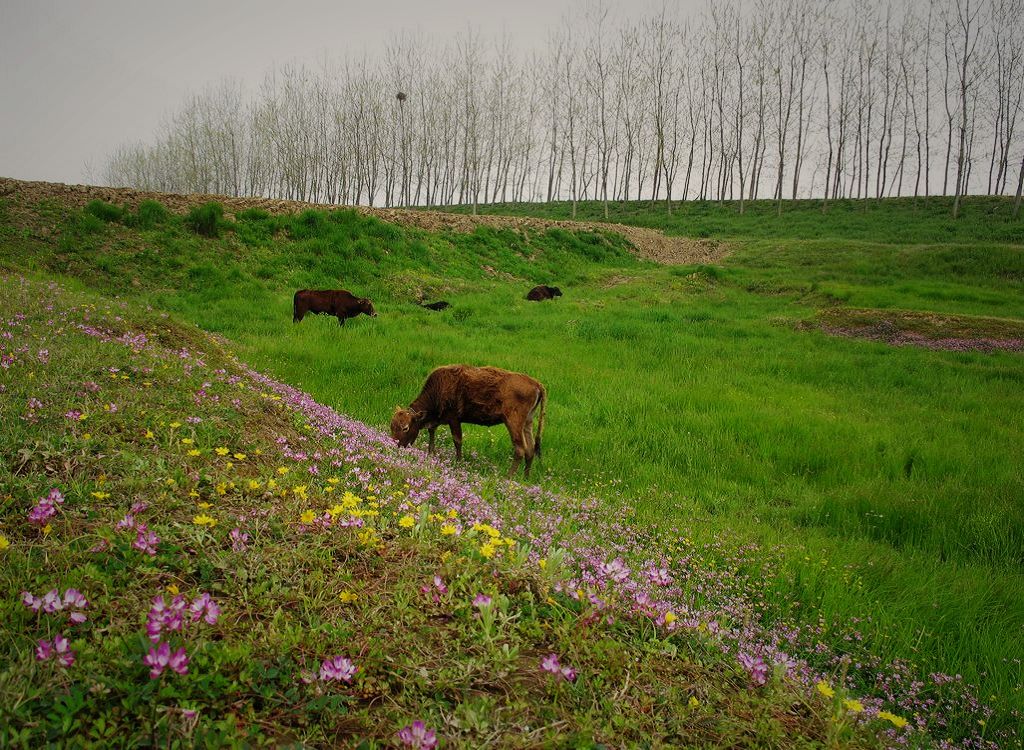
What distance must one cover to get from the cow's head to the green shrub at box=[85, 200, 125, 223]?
54.3ft

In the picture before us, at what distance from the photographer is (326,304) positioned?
44.2 ft

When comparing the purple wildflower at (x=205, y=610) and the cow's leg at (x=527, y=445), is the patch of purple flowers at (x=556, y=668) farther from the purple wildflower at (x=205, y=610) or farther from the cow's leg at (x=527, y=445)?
the cow's leg at (x=527, y=445)

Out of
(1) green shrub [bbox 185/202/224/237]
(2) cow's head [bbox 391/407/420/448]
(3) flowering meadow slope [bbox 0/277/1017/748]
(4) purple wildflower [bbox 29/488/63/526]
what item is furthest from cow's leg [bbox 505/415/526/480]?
(1) green shrub [bbox 185/202/224/237]

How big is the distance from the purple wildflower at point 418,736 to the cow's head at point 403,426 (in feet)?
15.5

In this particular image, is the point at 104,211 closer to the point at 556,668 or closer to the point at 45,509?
the point at 45,509

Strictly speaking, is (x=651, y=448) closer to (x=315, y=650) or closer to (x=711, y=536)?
(x=711, y=536)

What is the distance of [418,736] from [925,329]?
647 inches

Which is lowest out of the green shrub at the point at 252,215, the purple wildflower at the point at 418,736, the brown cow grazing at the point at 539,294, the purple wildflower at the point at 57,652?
the purple wildflower at the point at 418,736

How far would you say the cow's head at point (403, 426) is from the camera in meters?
6.15

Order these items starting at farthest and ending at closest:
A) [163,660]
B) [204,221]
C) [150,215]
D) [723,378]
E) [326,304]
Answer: [204,221]
[150,215]
[326,304]
[723,378]
[163,660]

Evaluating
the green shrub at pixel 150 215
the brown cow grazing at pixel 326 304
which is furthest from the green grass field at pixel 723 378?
the brown cow grazing at pixel 326 304

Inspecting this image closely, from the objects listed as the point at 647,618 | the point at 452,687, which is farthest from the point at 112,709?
the point at 647,618

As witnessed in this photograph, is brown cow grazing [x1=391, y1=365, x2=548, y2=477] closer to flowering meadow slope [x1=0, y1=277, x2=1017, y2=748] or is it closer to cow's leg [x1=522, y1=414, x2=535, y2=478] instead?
cow's leg [x1=522, y1=414, x2=535, y2=478]

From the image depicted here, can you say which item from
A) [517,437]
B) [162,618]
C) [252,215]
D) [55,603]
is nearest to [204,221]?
[252,215]
